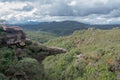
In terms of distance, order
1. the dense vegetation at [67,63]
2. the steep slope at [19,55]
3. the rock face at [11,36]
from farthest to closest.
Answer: the rock face at [11,36] → the dense vegetation at [67,63] → the steep slope at [19,55]

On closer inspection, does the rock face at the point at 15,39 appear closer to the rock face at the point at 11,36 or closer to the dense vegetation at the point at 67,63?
the rock face at the point at 11,36

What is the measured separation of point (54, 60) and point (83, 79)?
4181 centimetres

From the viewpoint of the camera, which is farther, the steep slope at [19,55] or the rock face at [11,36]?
the rock face at [11,36]

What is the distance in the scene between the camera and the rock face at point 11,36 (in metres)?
27.0

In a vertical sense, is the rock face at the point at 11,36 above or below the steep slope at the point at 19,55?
above

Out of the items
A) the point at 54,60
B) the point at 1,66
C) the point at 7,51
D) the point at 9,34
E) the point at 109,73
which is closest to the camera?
the point at 1,66

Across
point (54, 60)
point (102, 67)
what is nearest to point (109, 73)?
point (102, 67)

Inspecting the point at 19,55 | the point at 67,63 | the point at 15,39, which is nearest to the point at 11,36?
the point at 15,39

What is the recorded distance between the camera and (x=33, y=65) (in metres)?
24.1

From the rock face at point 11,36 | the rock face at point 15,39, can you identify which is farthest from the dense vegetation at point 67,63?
the rock face at point 11,36

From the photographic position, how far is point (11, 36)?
27.4 m

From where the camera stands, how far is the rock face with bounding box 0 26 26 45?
27.0 metres

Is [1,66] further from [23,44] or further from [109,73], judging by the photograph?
[109,73]

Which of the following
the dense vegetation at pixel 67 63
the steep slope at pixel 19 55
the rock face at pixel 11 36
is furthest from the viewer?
the rock face at pixel 11 36
